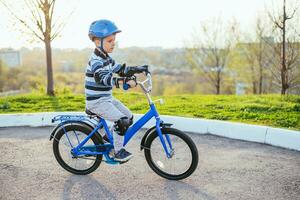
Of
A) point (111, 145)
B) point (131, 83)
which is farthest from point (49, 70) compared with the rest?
point (131, 83)

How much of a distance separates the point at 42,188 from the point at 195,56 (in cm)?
2327

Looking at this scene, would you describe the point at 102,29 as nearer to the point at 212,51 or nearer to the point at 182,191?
the point at 182,191

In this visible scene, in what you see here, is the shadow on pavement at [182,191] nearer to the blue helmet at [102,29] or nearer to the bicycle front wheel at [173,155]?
the bicycle front wheel at [173,155]

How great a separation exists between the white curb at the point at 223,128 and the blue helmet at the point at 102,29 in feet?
8.92

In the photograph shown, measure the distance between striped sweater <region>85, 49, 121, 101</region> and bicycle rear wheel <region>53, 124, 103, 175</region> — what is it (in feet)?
1.53

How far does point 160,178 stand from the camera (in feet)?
12.8

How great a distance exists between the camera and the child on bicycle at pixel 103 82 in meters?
3.63

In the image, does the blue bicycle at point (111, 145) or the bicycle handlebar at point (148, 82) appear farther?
the blue bicycle at point (111, 145)

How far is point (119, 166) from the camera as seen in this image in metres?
4.27

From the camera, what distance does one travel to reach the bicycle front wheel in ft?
12.1

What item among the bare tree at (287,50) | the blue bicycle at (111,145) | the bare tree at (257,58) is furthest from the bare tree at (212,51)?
the blue bicycle at (111,145)

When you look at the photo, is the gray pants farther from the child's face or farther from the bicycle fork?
the child's face

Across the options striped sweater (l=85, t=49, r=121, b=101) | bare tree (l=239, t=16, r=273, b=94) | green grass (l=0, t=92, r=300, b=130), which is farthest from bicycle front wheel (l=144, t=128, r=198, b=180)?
bare tree (l=239, t=16, r=273, b=94)

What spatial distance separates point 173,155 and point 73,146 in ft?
3.87
